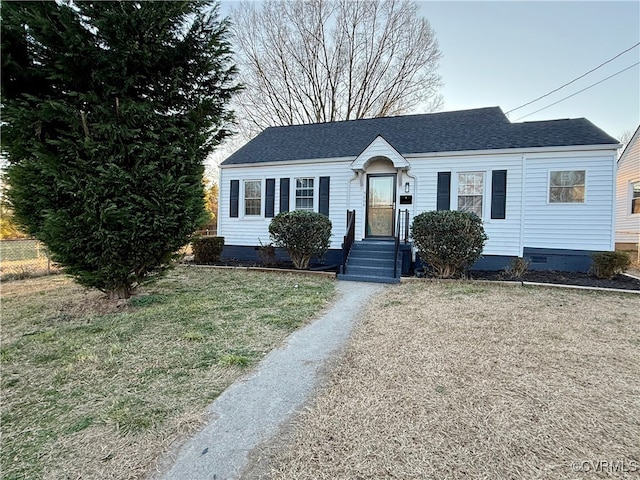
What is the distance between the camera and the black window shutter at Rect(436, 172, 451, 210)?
369 inches

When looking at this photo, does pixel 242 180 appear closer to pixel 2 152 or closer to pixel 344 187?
pixel 344 187

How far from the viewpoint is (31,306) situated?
17.8 feet

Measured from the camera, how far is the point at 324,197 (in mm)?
10555

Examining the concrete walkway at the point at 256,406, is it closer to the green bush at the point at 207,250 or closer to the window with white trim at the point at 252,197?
the green bush at the point at 207,250

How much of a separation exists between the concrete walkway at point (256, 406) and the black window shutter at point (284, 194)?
7043mm

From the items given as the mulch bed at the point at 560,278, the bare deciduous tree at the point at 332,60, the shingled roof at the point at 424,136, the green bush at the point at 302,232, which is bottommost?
the mulch bed at the point at 560,278

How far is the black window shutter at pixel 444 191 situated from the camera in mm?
9375

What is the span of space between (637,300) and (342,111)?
17859mm

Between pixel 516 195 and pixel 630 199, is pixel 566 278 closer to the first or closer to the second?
pixel 516 195

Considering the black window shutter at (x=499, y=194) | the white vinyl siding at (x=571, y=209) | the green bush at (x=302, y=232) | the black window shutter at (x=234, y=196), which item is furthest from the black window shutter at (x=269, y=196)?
the white vinyl siding at (x=571, y=209)

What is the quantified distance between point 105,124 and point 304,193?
676 centimetres

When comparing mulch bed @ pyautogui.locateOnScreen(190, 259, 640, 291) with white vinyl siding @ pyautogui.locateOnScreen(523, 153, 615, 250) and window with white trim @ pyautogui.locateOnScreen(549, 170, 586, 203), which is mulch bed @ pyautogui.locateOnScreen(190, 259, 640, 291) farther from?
window with white trim @ pyautogui.locateOnScreen(549, 170, 586, 203)

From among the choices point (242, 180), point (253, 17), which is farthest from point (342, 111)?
point (242, 180)

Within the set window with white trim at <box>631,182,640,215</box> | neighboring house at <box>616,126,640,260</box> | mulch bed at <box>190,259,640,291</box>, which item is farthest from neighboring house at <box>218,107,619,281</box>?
window with white trim at <box>631,182,640,215</box>
